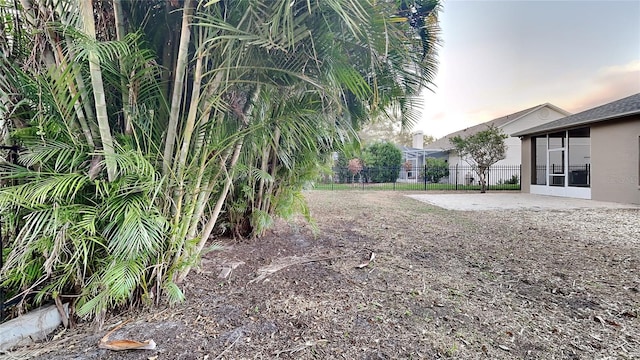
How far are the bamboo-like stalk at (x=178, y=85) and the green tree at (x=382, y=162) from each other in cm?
1603

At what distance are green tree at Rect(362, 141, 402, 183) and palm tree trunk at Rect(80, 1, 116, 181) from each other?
1628cm

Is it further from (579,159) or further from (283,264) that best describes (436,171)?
(283,264)

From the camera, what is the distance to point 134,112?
1844 mm

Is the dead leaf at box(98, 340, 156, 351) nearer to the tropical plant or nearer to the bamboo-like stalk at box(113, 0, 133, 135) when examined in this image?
the tropical plant

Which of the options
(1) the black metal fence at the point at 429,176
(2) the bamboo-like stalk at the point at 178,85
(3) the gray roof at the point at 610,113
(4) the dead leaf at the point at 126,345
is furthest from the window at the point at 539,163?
(4) the dead leaf at the point at 126,345

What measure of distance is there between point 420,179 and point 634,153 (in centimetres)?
1092

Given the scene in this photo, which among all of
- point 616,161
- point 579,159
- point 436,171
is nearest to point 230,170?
point 616,161

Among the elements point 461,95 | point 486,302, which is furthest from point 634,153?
point 486,302

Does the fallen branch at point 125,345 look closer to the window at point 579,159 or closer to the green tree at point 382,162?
the window at point 579,159

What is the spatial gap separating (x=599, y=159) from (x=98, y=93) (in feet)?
41.3

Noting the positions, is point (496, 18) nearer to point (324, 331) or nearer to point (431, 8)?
point (431, 8)

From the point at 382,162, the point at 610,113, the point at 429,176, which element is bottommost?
the point at 429,176

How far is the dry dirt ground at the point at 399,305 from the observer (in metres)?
1.64

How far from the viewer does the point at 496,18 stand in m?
8.58
